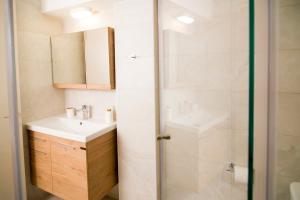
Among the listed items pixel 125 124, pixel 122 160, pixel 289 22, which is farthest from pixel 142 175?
pixel 289 22

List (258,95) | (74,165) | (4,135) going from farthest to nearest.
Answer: (74,165), (4,135), (258,95)

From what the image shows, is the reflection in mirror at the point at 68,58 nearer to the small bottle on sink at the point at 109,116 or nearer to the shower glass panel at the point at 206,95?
the small bottle on sink at the point at 109,116

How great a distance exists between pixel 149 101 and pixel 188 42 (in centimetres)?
55

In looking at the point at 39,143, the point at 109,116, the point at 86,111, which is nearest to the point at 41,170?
the point at 39,143

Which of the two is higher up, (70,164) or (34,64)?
(34,64)

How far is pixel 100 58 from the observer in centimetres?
186

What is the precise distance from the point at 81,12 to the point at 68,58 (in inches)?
21.1

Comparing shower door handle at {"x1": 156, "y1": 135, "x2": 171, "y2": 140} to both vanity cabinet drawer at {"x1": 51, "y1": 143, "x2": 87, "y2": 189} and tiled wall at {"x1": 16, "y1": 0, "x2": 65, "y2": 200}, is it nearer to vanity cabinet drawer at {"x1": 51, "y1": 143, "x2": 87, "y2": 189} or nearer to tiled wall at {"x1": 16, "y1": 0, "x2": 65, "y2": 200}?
vanity cabinet drawer at {"x1": 51, "y1": 143, "x2": 87, "y2": 189}

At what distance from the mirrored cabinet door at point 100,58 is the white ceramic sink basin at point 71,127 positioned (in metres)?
0.40

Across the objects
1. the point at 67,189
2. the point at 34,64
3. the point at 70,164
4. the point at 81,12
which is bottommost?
the point at 67,189

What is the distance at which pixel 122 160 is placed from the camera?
1.72 meters

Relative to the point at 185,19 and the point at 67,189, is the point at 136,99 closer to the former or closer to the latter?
the point at 185,19

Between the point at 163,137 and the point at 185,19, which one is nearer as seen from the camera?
the point at 185,19

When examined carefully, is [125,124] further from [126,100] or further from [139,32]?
[139,32]
